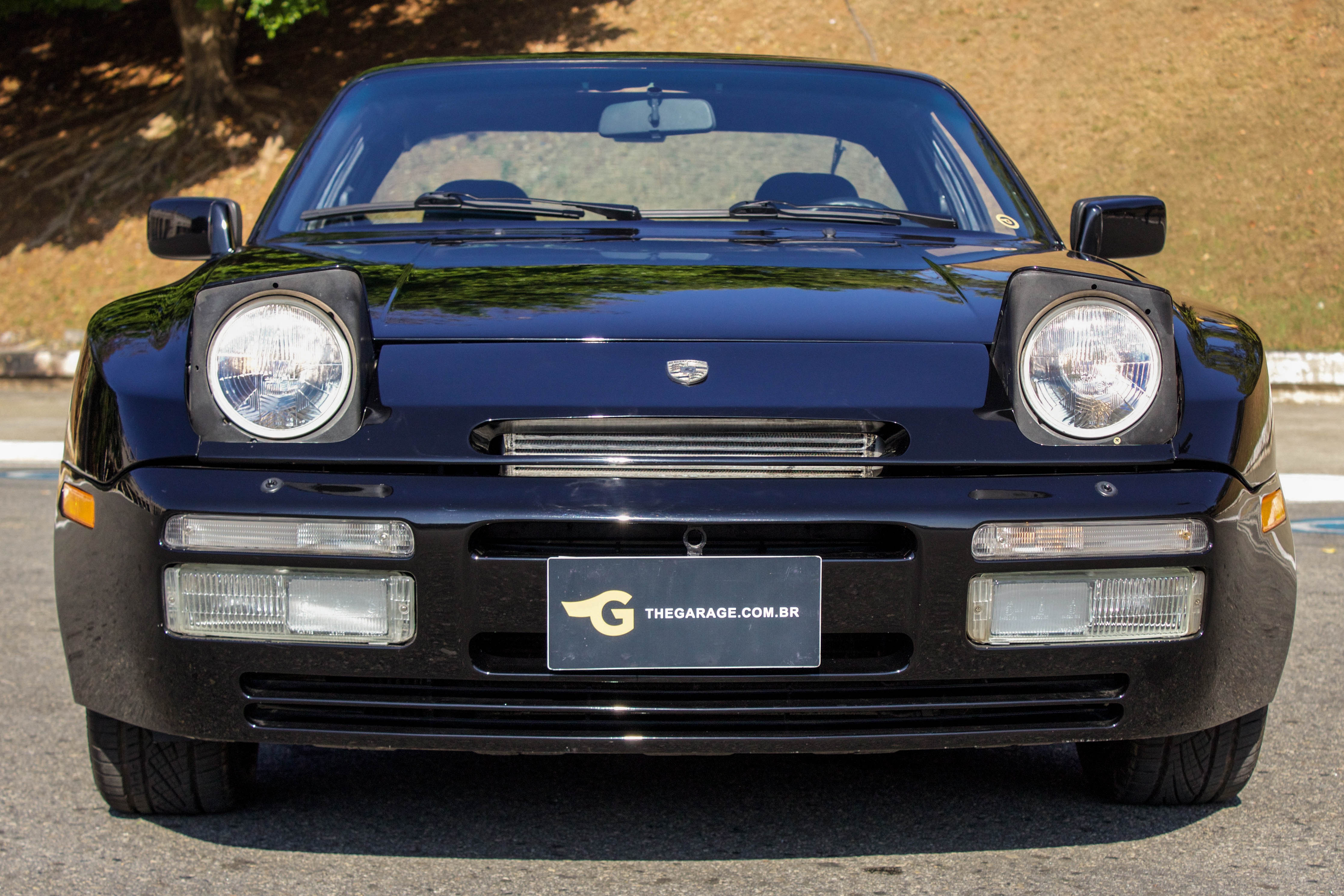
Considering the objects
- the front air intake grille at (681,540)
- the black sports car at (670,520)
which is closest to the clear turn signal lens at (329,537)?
the black sports car at (670,520)

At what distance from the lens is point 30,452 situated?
7.97 m

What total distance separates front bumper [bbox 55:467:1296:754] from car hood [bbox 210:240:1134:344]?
0.94 feet

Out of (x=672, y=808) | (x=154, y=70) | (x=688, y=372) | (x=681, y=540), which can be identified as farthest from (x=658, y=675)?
(x=154, y=70)

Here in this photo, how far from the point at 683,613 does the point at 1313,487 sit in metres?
5.44

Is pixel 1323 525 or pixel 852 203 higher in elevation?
pixel 852 203

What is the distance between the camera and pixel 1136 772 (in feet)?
8.68

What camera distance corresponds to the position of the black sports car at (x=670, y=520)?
2170mm

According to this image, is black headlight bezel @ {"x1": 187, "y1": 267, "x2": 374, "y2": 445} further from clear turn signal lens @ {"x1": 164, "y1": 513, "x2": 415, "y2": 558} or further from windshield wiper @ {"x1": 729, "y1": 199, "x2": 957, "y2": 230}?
windshield wiper @ {"x1": 729, "y1": 199, "x2": 957, "y2": 230}

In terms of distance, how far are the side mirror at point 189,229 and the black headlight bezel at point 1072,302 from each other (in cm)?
177

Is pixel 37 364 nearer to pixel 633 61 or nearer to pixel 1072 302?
pixel 633 61

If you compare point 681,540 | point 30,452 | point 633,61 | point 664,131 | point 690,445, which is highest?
point 633,61

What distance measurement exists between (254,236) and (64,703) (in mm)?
1190

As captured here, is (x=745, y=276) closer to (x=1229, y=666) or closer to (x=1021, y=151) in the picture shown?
(x=1229, y=666)

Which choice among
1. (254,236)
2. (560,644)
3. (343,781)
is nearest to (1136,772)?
(560,644)
